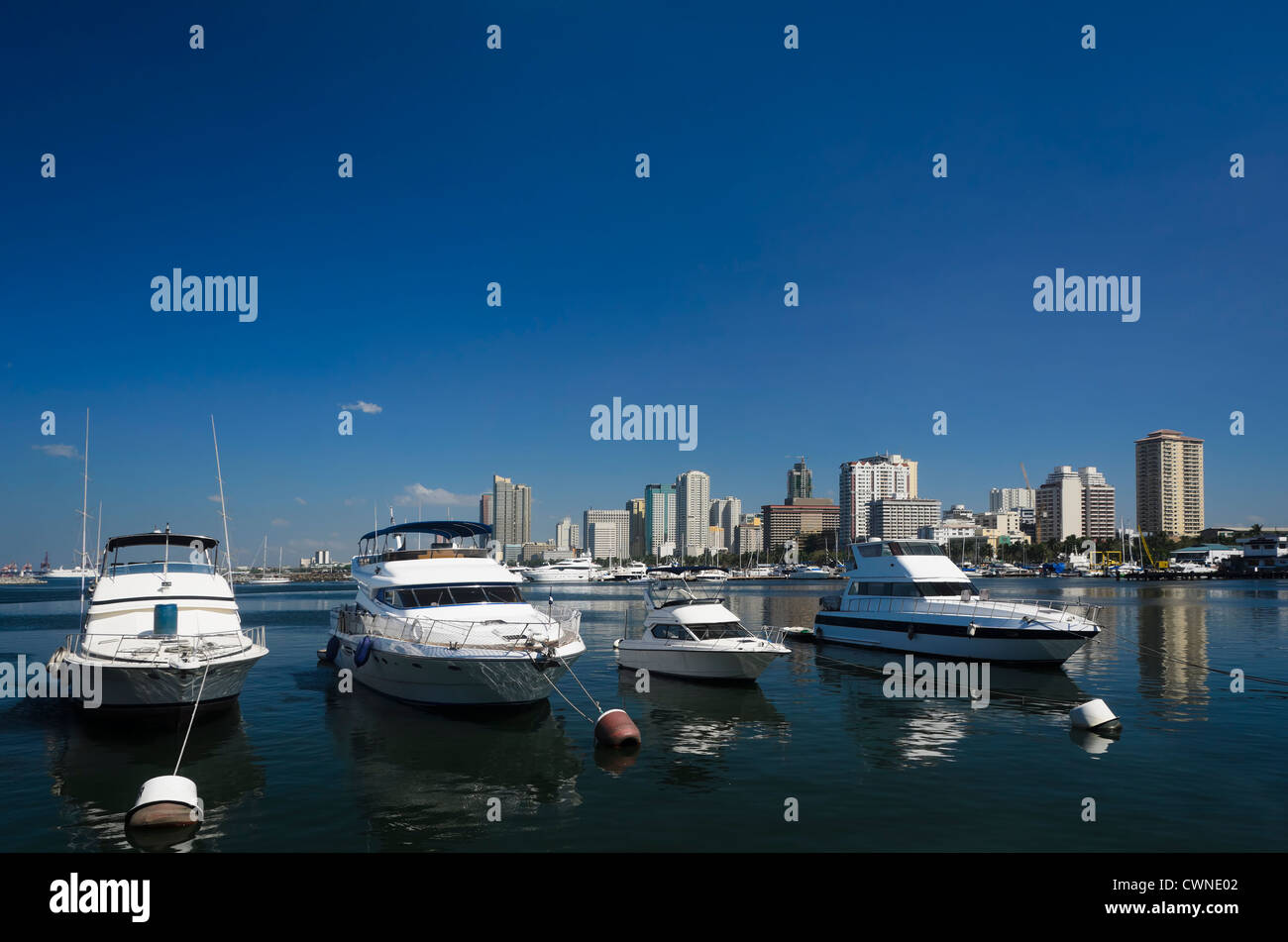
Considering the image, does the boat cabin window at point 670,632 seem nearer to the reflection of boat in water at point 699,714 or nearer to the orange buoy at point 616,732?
the reflection of boat in water at point 699,714

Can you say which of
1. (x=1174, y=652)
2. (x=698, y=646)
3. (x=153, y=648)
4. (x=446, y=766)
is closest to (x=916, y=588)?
(x=1174, y=652)

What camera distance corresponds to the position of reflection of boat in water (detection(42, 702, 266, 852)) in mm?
14461

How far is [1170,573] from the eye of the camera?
152m

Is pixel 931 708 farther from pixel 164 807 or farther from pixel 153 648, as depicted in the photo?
pixel 153 648

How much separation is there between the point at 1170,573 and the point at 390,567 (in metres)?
170

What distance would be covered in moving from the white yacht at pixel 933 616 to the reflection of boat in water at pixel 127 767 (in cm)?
2801

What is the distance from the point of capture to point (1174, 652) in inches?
1522

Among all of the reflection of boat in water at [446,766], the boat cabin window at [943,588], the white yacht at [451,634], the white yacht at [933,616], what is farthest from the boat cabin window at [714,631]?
the boat cabin window at [943,588]

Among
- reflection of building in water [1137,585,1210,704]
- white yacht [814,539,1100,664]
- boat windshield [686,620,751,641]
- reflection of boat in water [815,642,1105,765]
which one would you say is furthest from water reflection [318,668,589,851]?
reflection of building in water [1137,585,1210,704]

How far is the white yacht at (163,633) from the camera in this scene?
21.5m

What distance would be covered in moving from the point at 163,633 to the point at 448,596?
8628 millimetres

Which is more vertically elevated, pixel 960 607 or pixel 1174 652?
pixel 960 607

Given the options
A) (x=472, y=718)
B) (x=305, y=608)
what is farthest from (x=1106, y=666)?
(x=305, y=608)
